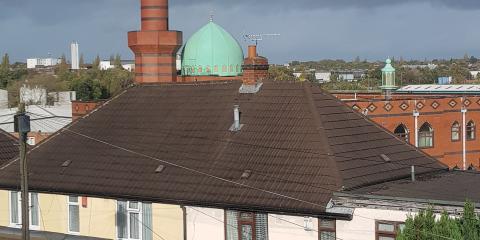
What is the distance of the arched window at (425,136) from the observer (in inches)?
1865

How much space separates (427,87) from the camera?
Answer: 233ft

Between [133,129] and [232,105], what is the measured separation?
350cm

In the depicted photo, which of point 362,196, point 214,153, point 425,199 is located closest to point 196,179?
point 214,153

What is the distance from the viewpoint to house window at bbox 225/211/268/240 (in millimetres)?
21688

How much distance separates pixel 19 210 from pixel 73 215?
2.12m

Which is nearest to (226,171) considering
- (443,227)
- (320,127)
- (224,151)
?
(224,151)

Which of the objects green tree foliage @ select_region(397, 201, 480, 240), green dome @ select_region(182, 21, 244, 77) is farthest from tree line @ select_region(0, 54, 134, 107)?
green tree foliage @ select_region(397, 201, 480, 240)

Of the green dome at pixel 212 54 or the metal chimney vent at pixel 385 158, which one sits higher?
the green dome at pixel 212 54

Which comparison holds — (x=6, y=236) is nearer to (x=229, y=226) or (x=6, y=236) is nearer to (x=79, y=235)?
(x=79, y=235)

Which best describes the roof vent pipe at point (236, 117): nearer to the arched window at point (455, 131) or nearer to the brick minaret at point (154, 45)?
the brick minaret at point (154, 45)

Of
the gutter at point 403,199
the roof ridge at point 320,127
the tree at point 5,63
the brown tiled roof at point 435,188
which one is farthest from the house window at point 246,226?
the tree at point 5,63

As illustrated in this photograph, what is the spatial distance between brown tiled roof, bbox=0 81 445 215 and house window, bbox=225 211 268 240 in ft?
1.24

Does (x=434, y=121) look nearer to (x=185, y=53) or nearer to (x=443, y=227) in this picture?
(x=185, y=53)

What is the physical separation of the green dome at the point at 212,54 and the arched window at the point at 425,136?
10.8 meters
